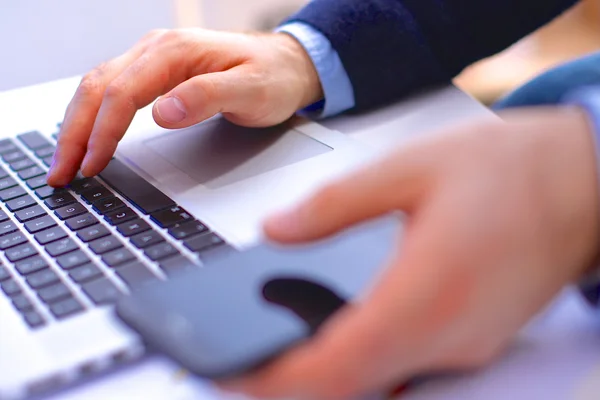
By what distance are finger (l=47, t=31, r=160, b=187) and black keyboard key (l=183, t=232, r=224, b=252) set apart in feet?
0.52

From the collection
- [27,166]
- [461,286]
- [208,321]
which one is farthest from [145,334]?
[27,166]

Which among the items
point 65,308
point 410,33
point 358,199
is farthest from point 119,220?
point 410,33

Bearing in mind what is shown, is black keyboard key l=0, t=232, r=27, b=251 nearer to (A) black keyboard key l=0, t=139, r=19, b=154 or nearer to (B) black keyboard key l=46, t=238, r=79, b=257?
(B) black keyboard key l=46, t=238, r=79, b=257

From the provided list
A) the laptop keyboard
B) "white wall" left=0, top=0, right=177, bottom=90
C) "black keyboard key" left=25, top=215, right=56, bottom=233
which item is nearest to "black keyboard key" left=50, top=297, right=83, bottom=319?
the laptop keyboard

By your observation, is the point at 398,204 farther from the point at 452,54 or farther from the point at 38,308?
the point at 452,54

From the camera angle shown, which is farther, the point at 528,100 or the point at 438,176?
the point at 528,100

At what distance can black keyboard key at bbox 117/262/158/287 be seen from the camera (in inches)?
15.4

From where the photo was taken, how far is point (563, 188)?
0.32m

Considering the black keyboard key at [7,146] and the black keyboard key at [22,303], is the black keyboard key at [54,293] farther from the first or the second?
the black keyboard key at [7,146]

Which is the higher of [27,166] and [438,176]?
[438,176]

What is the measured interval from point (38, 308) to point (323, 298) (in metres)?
0.16

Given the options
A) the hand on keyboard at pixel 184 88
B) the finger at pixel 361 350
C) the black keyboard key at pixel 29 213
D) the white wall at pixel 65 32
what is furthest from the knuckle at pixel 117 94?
the white wall at pixel 65 32

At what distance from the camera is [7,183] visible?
0.55 meters

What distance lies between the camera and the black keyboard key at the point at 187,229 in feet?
1.44
